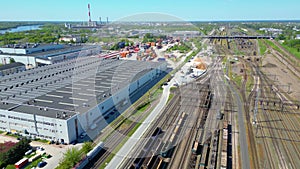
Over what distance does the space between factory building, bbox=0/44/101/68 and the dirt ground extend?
71.2 ft

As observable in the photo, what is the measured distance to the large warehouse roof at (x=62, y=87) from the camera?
409 inches

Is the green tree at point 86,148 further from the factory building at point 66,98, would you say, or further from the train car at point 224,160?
the train car at point 224,160

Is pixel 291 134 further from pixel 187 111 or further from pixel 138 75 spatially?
pixel 138 75

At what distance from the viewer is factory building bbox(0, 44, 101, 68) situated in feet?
74.3

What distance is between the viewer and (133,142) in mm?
9273

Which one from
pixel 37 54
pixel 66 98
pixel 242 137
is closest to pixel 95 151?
pixel 66 98

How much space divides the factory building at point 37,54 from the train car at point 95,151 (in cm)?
1653

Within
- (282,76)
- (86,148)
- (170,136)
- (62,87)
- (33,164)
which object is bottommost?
(33,164)

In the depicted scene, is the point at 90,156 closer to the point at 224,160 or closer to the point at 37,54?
the point at 224,160

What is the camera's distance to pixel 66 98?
11.5 m

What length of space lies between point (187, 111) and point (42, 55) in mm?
18295

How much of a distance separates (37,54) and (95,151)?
63.8ft

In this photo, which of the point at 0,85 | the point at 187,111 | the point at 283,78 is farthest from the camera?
the point at 283,78

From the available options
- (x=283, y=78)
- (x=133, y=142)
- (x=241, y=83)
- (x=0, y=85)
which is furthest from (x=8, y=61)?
(x=283, y=78)
